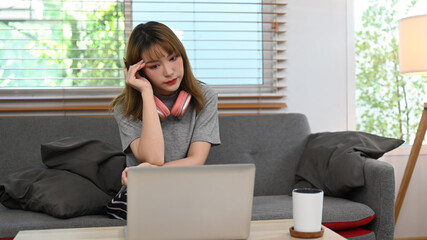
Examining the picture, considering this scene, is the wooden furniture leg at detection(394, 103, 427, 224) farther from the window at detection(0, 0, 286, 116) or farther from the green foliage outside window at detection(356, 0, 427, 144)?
the window at detection(0, 0, 286, 116)

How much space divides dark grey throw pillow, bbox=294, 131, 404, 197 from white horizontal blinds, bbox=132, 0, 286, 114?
1.81 ft

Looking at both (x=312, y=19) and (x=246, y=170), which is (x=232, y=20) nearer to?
(x=312, y=19)

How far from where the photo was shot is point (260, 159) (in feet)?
9.59

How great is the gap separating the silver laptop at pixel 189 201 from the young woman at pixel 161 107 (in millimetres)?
770

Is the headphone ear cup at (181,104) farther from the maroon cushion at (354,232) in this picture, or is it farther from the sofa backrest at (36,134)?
the maroon cushion at (354,232)

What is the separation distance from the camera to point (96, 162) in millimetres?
2561

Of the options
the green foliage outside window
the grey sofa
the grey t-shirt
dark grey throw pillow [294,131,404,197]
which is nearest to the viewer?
the grey t-shirt

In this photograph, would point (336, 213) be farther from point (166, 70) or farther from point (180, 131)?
point (166, 70)

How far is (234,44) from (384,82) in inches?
42.1

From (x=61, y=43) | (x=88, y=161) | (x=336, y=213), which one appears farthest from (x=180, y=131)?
(x=61, y=43)

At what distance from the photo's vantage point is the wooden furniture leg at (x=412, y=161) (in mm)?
3141

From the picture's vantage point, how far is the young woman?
6.72 feet

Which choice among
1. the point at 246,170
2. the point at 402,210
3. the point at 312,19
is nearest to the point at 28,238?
the point at 246,170

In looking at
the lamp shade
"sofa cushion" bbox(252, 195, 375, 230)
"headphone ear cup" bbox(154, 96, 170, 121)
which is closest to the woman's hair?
"headphone ear cup" bbox(154, 96, 170, 121)
